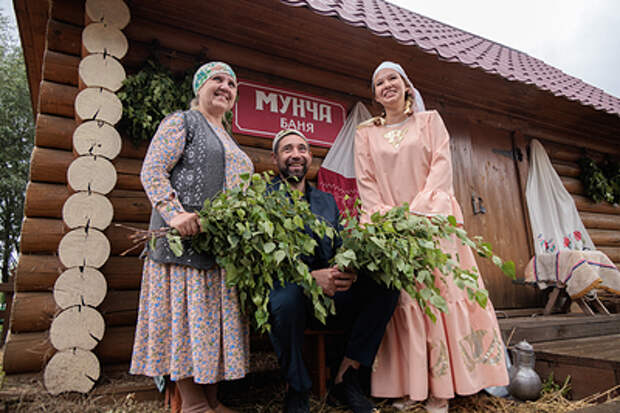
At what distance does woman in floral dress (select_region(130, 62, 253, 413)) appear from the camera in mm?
1834

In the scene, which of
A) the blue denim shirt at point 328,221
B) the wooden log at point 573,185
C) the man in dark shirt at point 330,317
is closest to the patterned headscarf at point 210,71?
the man in dark shirt at point 330,317

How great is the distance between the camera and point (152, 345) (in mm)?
1844

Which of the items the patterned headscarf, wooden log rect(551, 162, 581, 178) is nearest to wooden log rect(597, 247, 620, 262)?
wooden log rect(551, 162, 581, 178)

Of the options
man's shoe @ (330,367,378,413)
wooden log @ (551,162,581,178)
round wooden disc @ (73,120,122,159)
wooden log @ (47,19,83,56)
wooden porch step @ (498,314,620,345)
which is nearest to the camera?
man's shoe @ (330,367,378,413)

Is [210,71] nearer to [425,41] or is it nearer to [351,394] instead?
[351,394]

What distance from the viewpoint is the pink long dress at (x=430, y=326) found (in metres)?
2.11

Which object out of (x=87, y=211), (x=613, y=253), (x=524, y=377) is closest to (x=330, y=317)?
(x=524, y=377)

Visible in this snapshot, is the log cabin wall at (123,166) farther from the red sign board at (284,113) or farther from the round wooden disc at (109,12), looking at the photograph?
the round wooden disc at (109,12)

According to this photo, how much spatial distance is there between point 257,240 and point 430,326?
3.98ft

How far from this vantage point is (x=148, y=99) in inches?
109

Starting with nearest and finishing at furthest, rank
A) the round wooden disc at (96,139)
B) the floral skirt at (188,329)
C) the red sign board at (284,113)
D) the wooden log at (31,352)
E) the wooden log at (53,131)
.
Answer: the floral skirt at (188,329) → the wooden log at (31,352) → the round wooden disc at (96,139) → the wooden log at (53,131) → the red sign board at (284,113)

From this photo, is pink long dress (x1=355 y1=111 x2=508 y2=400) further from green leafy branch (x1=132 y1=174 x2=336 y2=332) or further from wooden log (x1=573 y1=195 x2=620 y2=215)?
wooden log (x1=573 y1=195 x2=620 y2=215)

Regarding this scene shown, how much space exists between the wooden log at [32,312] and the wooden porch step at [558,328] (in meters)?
3.27

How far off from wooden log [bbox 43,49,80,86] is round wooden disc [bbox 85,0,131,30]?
38 cm
